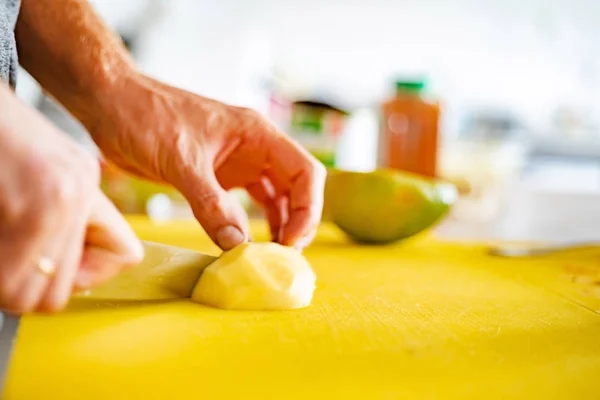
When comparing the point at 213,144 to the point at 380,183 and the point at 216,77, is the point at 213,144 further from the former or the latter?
the point at 216,77

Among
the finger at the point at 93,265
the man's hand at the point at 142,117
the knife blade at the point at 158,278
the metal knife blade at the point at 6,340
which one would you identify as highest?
the man's hand at the point at 142,117

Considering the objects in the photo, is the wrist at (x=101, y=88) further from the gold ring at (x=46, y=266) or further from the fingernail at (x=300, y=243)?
the gold ring at (x=46, y=266)

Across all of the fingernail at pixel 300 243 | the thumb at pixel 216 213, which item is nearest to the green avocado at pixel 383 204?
the fingernail at pixel 300 243

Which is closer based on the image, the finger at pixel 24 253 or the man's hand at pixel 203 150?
the finger at pixel 24 253

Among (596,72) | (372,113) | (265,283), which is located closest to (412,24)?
(372,113)

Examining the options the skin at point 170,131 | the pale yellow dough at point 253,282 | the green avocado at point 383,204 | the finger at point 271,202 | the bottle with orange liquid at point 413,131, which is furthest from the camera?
the bottle with orange liquid at point 413,131

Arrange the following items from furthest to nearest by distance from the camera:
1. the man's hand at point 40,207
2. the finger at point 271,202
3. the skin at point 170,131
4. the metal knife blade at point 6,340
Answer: the finger at point 271,202
the skin at point 170,131
the metal knife blade at point 6,340
the man's hand at point 40,207

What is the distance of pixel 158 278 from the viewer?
63 cm

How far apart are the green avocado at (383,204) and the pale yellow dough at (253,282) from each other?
42cm

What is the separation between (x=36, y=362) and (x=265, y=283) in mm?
226

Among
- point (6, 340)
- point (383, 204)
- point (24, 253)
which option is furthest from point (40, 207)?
point (383, 204)

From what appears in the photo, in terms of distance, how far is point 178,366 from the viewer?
0.44 m

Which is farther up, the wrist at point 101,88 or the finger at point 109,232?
the wrist at point 101,88

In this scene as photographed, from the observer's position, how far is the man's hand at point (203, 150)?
68 centimetres
